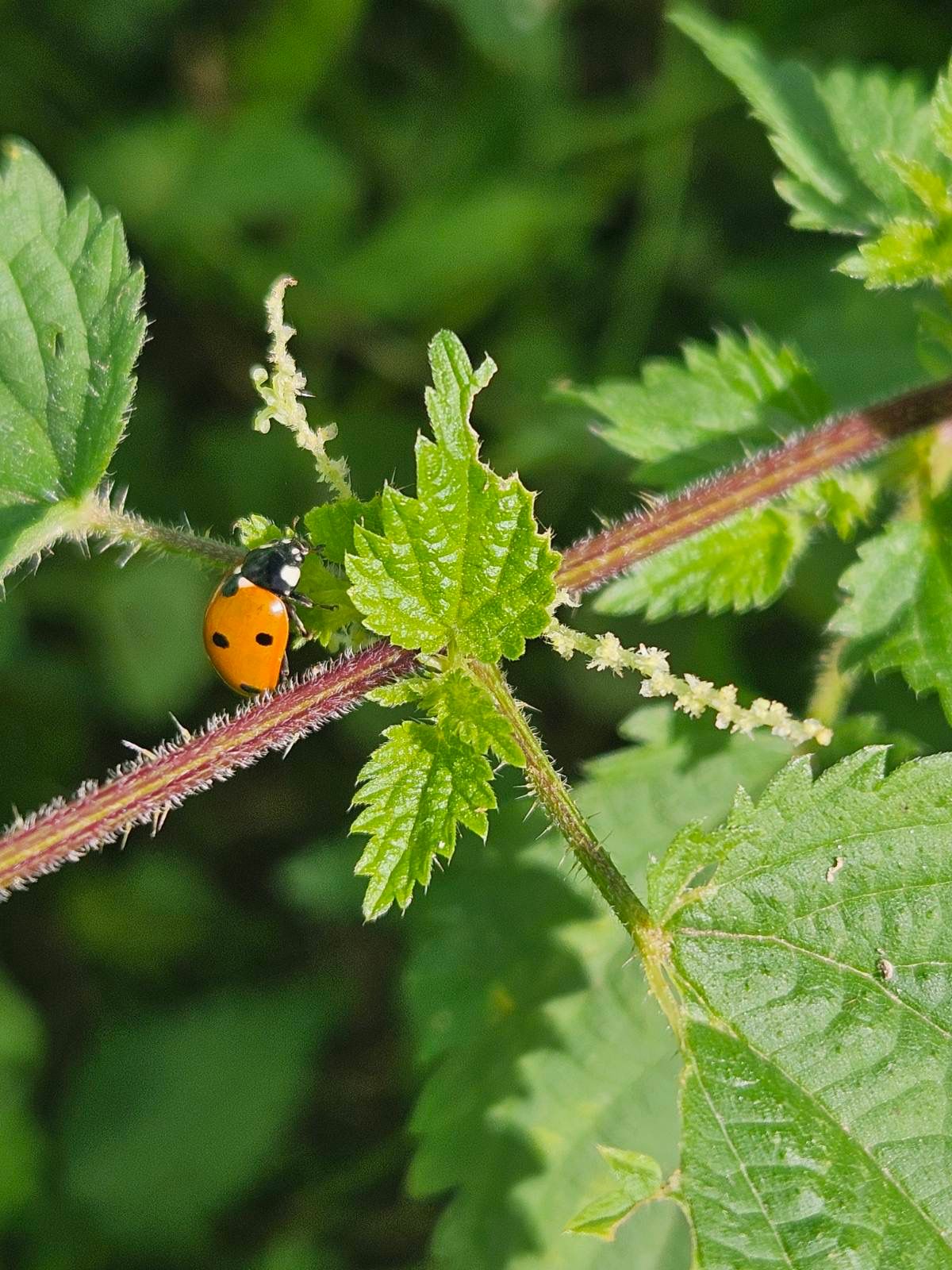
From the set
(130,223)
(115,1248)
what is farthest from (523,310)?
(115,1248)

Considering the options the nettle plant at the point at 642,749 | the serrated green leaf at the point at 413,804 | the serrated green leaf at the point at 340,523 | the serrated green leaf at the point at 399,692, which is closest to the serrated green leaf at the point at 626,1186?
the nettle plant at the point at 642,749

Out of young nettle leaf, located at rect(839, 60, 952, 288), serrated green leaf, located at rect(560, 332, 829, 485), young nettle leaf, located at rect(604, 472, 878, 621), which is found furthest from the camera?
serrated green leaf, located at rect(560, 332, 829, 485)

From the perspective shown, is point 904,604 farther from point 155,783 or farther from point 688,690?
point 155,783

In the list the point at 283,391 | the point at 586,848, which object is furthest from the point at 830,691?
the point at 283,391

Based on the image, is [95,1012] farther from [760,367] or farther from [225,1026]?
[760,367]

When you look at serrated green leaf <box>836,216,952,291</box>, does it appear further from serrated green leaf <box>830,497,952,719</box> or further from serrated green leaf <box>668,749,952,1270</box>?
serrated green leaf <box>668,749,952,1270</box>

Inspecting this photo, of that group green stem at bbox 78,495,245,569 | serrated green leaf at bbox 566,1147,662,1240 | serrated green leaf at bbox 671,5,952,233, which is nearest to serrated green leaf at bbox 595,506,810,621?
serrated green leaf at bbox 671,5,952,233

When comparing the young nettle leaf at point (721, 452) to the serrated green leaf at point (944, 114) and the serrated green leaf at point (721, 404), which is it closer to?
the serrated green leaf at point (721, 404)
